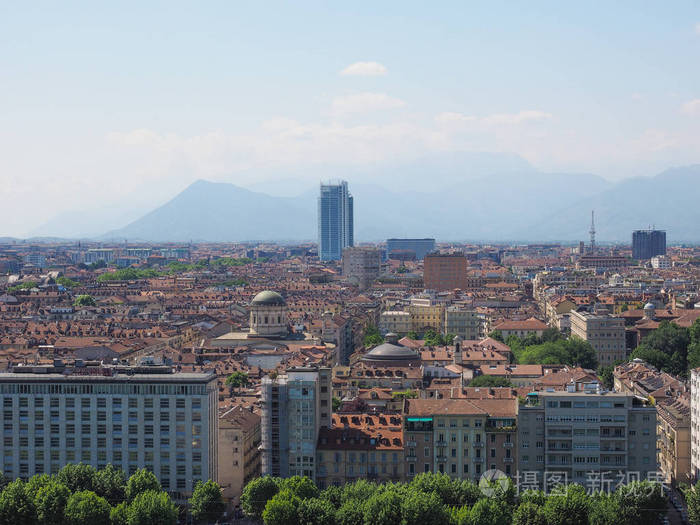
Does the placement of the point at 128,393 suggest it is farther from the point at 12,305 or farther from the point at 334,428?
the point at 12,305

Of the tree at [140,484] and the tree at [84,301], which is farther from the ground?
the tree at [84,301]

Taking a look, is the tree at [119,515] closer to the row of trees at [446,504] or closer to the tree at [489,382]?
the row of trees at [446,504]

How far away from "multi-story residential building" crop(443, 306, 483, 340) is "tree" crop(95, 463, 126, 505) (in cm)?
9347

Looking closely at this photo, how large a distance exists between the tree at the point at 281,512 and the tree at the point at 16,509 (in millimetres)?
11745

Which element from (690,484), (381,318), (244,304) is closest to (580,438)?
(690,484)

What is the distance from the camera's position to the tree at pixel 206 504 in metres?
59.8

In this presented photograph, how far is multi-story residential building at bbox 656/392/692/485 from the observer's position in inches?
2763

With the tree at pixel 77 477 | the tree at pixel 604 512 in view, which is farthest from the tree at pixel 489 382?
the tree at pixel 77 477

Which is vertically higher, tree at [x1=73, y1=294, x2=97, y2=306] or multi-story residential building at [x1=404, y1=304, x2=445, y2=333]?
tree at [x1=73, y1=294, x2=97, y2=306]

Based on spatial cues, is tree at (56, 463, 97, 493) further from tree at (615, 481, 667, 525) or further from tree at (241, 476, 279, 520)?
tree at (615, 481, 667, 525)

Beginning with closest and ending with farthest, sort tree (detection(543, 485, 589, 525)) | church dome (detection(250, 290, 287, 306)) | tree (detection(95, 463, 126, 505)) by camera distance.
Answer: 1. tree (detection(543, 485, 589, 525))
2. tree (detection(95, 463, 126, 505))
3. church dome (detection(250, 290, 287, 306))

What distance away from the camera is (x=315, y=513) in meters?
54.9

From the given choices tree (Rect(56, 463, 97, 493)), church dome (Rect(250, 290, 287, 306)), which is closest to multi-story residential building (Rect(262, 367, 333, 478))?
tree (Rect(56, 463, 97, 493))

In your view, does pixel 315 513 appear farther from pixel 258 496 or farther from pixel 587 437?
pixel 587 437
